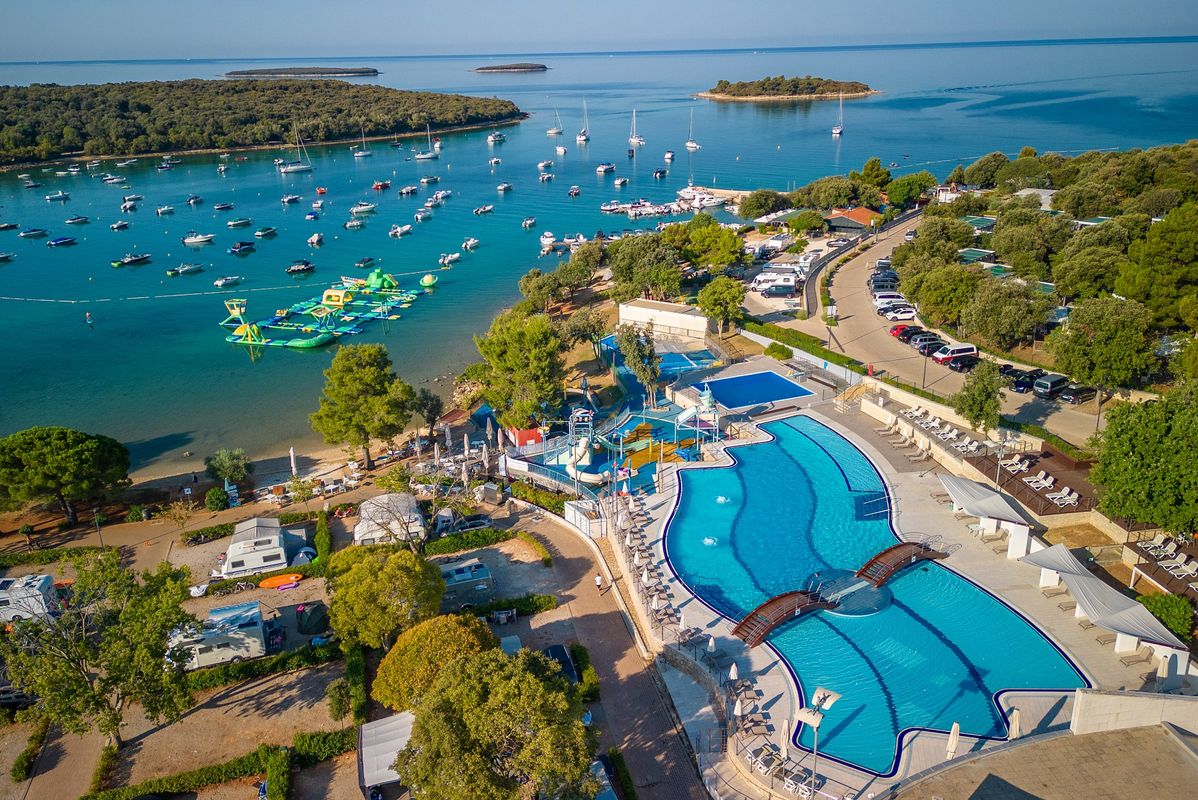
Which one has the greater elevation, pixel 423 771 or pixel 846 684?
pixel 423 771

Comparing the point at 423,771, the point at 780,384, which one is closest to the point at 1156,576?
the point at 780,384

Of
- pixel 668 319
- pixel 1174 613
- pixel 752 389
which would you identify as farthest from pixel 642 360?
pixel 1174 613

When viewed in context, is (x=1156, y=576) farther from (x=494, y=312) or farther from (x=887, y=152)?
(x=887, y=152)

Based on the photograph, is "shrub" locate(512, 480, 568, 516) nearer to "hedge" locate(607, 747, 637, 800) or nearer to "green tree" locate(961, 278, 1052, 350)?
"hedge" locate(607, 747, 637, 800)

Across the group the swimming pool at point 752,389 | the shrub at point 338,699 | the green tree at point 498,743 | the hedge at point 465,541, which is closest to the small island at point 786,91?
the swimming pool at point 752,389

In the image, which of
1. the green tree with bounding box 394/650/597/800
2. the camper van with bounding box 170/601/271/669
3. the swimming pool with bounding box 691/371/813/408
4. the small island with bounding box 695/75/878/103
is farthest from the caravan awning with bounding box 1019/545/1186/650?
the small island with bounding box 695/75/878/103

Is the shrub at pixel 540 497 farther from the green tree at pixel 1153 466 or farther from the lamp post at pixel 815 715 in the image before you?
the green tree at pixel 1153 466
